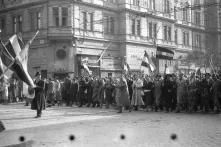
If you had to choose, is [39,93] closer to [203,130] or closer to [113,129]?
[113,129]

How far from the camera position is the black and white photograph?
1108 centimetres

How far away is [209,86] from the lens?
18.7 metres

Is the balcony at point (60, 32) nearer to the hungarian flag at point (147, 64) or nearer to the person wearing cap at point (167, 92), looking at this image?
the hungarian flag at point (147, 64)

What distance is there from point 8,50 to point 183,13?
48.6 metres

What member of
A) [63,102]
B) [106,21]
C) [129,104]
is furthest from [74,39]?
[129,104]

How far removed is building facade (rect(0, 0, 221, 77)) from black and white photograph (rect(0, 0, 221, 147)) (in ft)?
0.36

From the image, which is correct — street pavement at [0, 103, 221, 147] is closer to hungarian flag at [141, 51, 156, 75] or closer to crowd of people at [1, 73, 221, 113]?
crowd of people at [1, 73, 221, 113]

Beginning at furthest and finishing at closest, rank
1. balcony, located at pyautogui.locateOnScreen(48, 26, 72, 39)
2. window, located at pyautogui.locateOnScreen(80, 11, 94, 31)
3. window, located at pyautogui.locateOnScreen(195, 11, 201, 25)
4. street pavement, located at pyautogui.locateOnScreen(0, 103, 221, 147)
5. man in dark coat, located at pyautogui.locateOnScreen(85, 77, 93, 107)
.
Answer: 1. window, located at pyautogui.locateOnScreen(195, 11, 201, 25)
2. window, located at pyautogui.locateOnScreen(80, 11, 94, 31)
3. balcony, located at pyautogui.locateOnScreen(48, 26, 72, 39)
4. man in dark coat, located at pyautogui.locateOnScreen(85, 77, 93, 107)
5. street pavement, located at pyautogui.locateOnScreen(0, 103, 221, 147)

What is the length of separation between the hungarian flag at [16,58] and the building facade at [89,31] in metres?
22.8

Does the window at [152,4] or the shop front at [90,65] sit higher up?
the window at [152,4]

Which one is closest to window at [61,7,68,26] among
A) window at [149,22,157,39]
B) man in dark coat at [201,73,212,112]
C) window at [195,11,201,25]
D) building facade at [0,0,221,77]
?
building facade at [0,0,221,77]

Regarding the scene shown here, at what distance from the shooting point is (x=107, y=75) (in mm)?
42281

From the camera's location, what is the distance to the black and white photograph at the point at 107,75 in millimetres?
11084

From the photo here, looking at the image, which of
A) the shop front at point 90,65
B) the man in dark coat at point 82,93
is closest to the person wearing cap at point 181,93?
the man in dark coat at point 82,93
